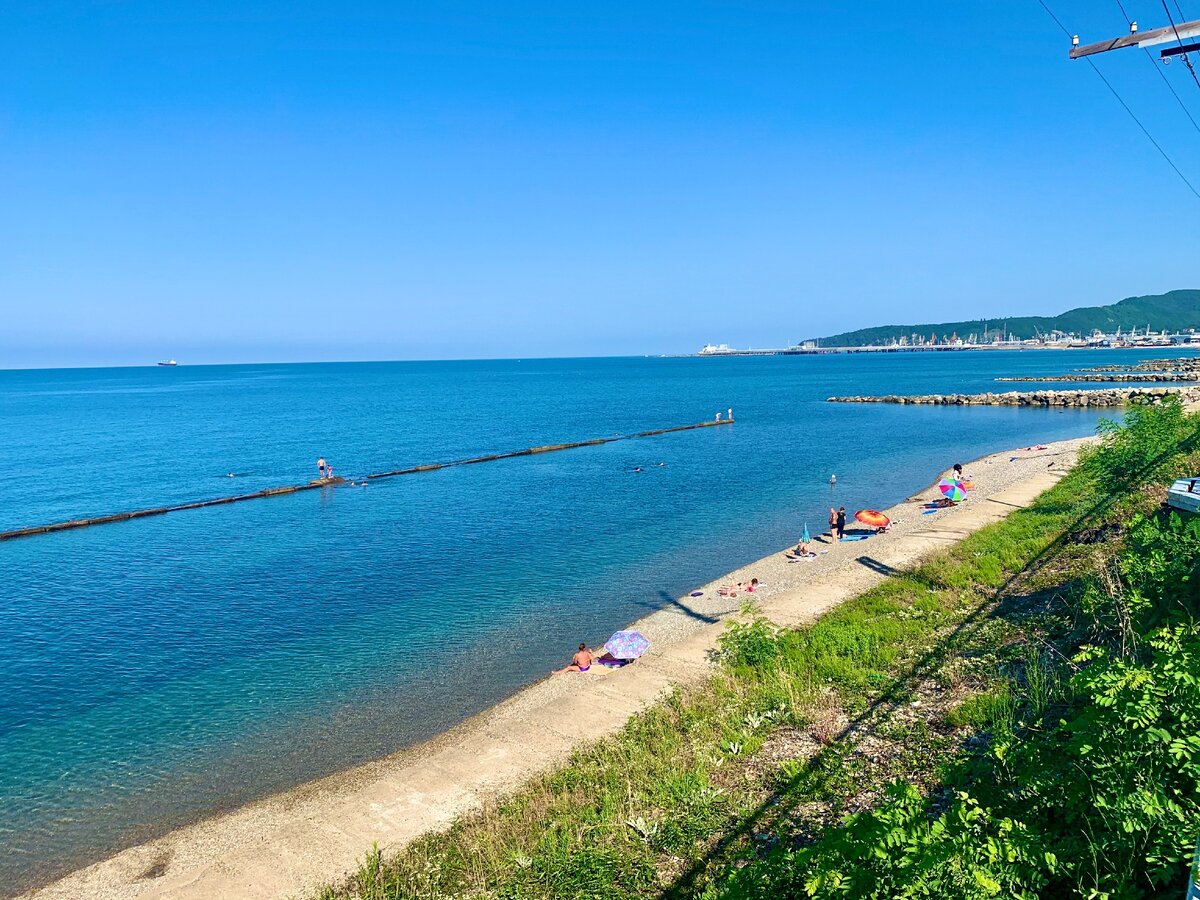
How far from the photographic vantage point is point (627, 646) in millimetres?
23000

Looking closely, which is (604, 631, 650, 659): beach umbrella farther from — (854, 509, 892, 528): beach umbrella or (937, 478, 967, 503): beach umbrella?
(937, 478, 967, 503): beach umbrella

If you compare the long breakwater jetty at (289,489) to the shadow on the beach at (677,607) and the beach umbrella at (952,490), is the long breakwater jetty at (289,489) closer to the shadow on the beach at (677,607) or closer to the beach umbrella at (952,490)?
the shadow on the beach at (677,607)

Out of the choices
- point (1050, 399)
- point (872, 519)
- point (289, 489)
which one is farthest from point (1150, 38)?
point (1050, 399)

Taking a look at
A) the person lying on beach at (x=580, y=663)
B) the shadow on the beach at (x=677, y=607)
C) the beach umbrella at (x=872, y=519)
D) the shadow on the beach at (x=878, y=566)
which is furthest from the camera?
the beach umbrella at (x=872, y=519)

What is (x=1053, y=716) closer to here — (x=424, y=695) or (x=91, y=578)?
(x=424, y=695)

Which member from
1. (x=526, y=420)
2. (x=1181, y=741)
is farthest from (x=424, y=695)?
(x=526, y=420)

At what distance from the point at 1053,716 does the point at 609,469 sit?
55.7 meters

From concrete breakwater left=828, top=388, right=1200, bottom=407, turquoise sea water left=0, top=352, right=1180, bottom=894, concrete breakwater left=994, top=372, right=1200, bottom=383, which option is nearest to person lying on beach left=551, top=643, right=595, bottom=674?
turquoise sea water left=0, top=352, right=1180, bottom=894

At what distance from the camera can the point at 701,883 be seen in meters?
11.3

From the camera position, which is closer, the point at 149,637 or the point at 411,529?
the point at 149,637

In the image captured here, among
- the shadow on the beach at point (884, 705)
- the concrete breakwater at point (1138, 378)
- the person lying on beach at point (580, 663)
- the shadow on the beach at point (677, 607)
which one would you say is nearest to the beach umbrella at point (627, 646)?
the person lying on beach at point (580, 663)

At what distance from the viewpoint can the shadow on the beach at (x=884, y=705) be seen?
11.9m

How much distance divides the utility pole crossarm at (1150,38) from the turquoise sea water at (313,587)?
72.4 feet

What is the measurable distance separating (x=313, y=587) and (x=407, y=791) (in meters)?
20.7
